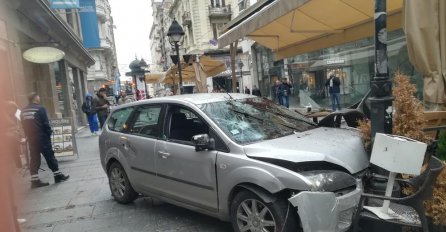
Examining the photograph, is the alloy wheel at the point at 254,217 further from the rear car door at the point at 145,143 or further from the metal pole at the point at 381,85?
the rear car door at the point at 145,143

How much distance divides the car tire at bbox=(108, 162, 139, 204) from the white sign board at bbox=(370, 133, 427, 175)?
147 inches

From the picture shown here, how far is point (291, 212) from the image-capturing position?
363cm

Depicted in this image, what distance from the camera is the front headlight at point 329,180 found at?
11.6ft

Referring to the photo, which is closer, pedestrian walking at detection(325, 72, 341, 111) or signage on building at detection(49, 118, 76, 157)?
signage on building at detection(49, 118, 76, 157)

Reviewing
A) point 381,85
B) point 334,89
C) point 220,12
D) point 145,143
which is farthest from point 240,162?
point 220,12

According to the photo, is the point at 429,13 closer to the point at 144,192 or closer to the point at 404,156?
the point at 404,156

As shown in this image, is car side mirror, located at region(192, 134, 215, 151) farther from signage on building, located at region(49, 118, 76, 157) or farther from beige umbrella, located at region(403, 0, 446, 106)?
signage on building, located at region(49, 118, 76, 157)

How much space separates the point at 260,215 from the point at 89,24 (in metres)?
22.3

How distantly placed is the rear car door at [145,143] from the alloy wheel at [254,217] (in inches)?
62.4

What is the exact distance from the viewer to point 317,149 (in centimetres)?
384

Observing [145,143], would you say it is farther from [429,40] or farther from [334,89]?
[334,89]

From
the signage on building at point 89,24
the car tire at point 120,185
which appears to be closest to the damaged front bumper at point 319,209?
the car tire at point 120,185

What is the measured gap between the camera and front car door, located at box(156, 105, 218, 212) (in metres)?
4.38

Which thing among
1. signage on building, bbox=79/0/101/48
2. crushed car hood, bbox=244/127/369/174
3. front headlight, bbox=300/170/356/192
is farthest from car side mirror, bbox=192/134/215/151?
signage on building, bbox=79/0/101/48
